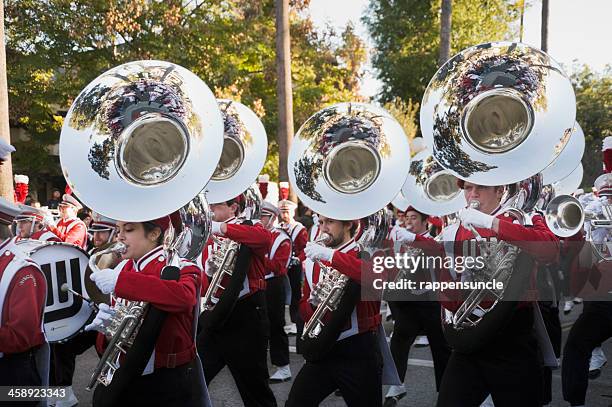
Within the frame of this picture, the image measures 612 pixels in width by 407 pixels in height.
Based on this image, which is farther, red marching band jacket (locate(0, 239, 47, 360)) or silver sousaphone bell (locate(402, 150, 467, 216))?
silver sousaphone bell (locate(402, 150, 467, 216))

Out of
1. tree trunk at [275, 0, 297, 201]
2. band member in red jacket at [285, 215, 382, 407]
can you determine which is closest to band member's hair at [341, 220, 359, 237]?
band member in red jacket at [285, 215, 382, 407]

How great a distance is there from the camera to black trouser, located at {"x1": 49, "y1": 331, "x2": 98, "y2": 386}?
16.3ft

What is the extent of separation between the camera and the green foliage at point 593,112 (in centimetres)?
2361

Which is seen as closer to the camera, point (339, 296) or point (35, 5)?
point (339, 296)

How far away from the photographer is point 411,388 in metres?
5.95

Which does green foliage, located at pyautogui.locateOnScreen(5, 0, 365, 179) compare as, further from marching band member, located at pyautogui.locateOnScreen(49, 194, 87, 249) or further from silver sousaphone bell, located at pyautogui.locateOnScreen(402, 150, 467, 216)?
silver sousaphone bell, located at pyautogui.locateOnScreen(402, 150, 467, 216)

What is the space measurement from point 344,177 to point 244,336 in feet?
4.11

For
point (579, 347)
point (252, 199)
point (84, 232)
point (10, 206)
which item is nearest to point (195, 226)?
point (10, 206)

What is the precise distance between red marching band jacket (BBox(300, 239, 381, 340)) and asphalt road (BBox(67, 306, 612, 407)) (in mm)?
1605

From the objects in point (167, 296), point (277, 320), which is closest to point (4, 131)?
point (277, 320)

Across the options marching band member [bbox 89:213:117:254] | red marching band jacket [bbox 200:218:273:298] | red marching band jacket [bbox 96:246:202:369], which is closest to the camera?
red marching band jacket [bbox 96:246:202:369]

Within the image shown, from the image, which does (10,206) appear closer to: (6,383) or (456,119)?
(6,383)

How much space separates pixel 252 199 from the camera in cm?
556

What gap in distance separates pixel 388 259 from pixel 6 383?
2.38 m
